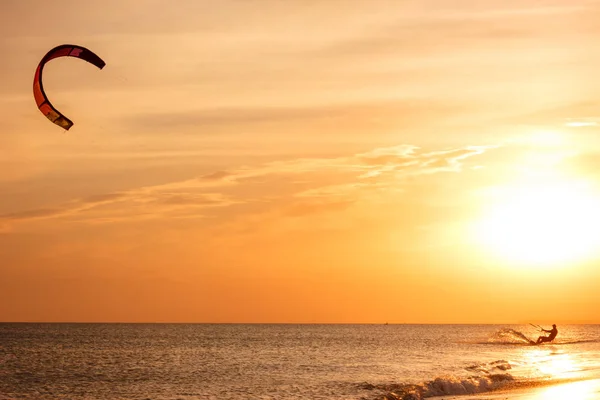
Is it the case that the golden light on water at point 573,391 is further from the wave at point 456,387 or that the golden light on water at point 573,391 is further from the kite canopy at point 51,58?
the kite canopy at point 51,58

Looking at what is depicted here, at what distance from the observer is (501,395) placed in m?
38.2

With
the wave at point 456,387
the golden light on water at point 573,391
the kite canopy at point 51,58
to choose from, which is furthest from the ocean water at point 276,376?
the kite canopy at point 51,58

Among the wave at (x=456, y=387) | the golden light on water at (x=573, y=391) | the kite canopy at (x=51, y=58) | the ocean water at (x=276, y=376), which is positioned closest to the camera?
the kite canopy at (x=51, y=58)

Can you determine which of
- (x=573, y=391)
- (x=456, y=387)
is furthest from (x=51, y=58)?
(x=573, y=391)

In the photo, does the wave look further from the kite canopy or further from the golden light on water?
the kite canopy

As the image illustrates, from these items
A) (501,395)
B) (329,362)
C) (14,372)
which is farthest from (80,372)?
(501,395)

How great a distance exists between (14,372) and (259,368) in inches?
811

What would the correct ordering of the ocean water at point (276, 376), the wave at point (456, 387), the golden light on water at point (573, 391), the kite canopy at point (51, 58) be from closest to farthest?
the kite canopy at point (51, 58) < the golden light on water at point (573, 391) < the wave at point (456, 387) < the ocean water at point (276, 376)

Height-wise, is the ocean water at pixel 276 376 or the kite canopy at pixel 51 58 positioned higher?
the kite canopy at pixel 51 58

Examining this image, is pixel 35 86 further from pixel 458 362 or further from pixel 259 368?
pixel 458 362

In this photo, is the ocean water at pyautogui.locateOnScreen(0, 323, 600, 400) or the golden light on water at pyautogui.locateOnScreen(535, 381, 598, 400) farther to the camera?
the ocean water at pyautogui.locateOnScreen(0, 323, 600, 400)

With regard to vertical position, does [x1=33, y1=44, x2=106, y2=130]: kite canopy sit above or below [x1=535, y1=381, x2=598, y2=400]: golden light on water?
above

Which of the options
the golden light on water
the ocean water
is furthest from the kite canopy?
the golden light on water

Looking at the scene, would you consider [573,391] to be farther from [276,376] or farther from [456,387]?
[276,376]
